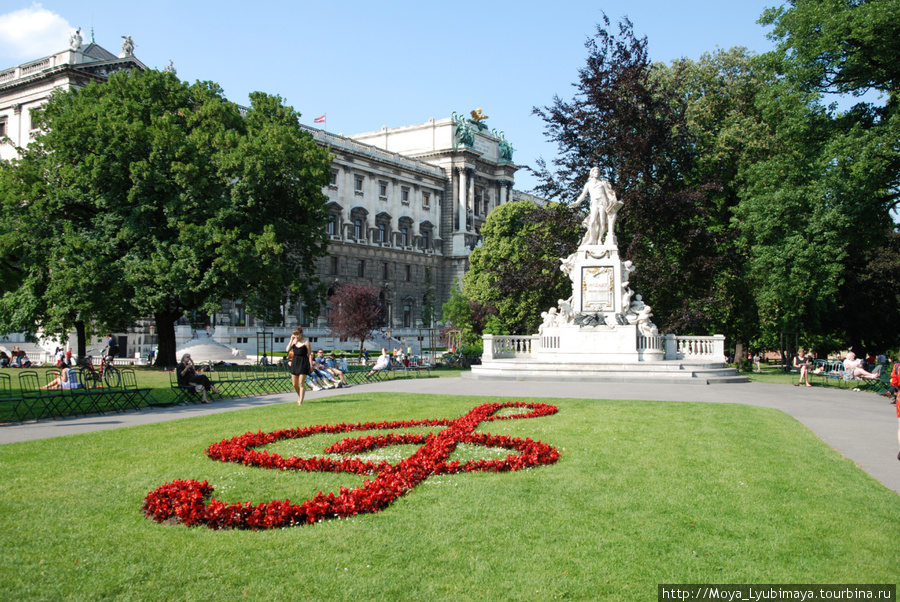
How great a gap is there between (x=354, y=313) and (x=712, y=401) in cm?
4436

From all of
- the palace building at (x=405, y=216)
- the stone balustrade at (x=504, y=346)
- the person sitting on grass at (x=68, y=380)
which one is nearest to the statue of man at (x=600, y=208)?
the stone balustrade at (x=504, y=346)

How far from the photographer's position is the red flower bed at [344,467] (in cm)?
633

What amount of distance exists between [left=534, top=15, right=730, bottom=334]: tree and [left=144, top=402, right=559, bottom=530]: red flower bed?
74.0 ft

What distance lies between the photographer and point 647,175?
35438 mm

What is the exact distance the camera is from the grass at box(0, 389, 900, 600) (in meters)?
4.99

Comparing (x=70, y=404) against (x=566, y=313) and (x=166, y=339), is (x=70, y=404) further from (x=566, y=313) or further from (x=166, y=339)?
(x=166, y=339)

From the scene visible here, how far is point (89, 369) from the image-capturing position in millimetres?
19797

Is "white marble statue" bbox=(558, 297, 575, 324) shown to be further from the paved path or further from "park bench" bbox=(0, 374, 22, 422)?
"park bench" bbox=(0, 374, 22, 422)

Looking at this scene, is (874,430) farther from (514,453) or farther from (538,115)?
(538,115)

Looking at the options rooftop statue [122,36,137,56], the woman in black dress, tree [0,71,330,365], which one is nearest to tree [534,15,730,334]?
tree [0,71,330,365]

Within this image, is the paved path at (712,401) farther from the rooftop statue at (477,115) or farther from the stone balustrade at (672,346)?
the rooftop statue at (477,115)

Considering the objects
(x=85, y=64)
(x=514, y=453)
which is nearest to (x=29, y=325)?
(x=85, y=64)

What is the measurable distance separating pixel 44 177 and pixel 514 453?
3066 centimetres

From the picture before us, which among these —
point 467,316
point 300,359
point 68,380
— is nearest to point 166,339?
point 68,380
